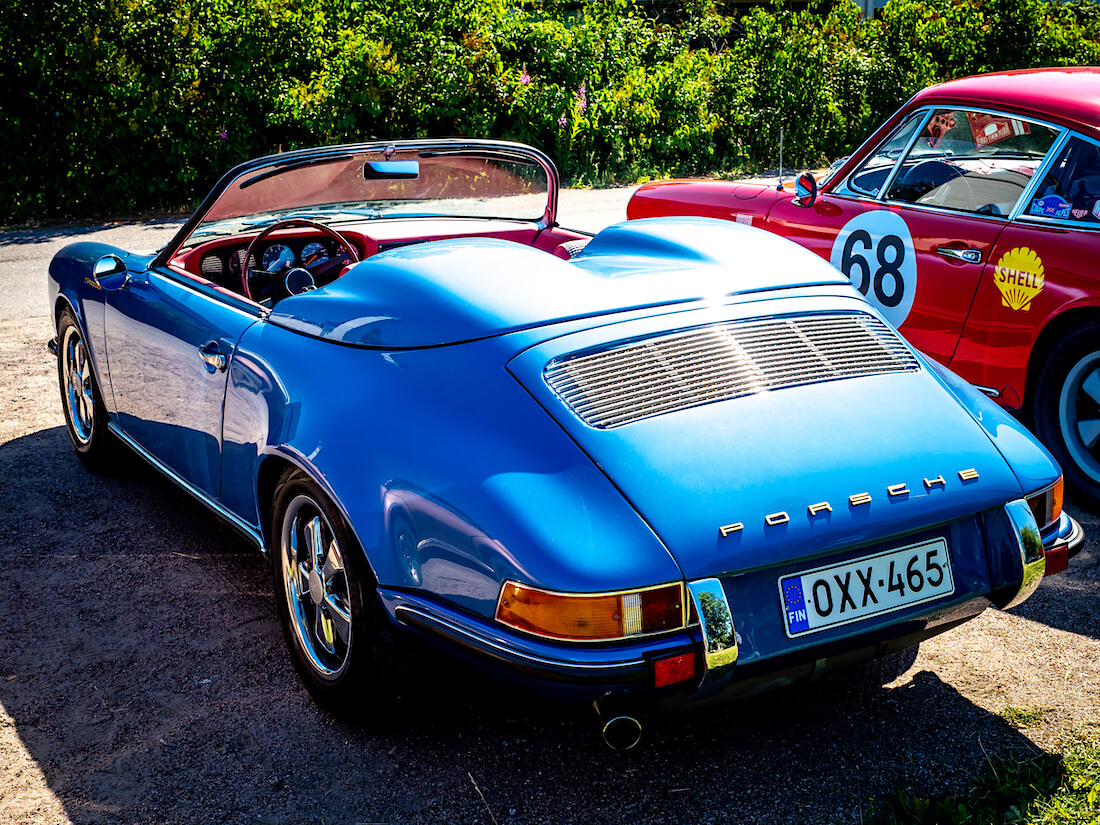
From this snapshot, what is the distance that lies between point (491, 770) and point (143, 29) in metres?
11.6

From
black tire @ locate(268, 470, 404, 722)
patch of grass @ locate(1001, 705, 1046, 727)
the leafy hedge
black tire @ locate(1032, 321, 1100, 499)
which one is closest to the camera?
black tire @ locate(268, 470, 404, 722)

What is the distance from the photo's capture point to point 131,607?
142 inches

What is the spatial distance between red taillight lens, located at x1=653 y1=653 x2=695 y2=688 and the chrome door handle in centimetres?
297

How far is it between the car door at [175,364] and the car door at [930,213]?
292 cm

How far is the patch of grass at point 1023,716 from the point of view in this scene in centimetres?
283

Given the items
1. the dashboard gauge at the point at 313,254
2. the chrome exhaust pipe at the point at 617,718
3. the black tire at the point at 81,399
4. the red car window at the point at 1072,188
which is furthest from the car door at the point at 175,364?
the red car window at the point at 1072,188

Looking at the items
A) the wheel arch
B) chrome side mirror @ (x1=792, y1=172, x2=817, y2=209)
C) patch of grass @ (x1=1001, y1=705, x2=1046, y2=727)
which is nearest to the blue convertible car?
patch of grass @ (x1=1001, y1=705, x2=1046, y2=727)

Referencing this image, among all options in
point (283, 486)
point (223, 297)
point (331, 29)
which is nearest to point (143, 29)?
point (331, 29)

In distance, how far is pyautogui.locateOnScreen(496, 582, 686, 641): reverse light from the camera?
2.18m

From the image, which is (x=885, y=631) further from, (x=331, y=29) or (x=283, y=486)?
(x=331, y=29)

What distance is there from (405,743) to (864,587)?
4.09 feet

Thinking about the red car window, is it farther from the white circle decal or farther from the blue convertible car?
the blue convertible car

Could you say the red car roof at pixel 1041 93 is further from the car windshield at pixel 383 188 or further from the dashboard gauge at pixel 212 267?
the dashboard gauge at pixel 212 267

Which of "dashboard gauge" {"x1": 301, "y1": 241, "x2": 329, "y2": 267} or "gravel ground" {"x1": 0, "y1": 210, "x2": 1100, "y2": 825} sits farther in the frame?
"dashboard gauge" {"x1": 301, "y1": 241, "x2": 329, "y2": 267}
